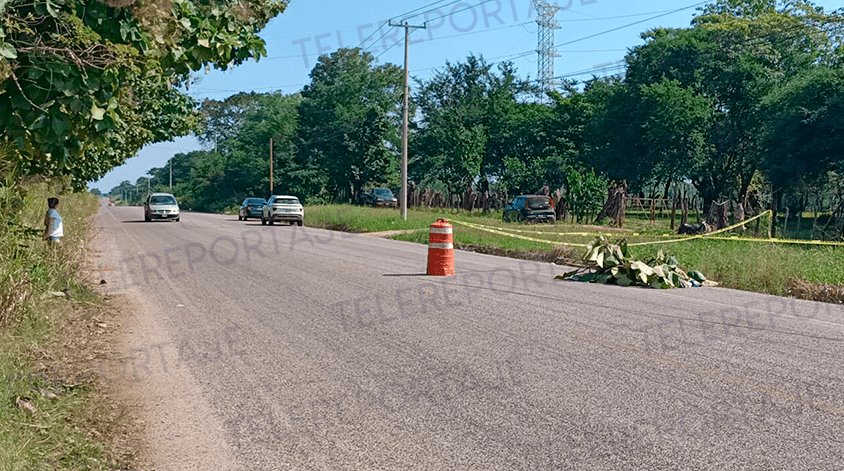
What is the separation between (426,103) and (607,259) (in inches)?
2501

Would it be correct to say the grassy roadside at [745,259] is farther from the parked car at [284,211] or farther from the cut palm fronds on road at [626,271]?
the parked car at [284,211]

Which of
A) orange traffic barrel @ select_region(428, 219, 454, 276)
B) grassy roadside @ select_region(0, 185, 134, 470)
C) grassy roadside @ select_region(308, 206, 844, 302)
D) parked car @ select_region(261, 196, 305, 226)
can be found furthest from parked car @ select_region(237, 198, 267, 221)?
grassy roadside @ select_region(0, 185, 134, 470)

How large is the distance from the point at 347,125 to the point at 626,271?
198 ft

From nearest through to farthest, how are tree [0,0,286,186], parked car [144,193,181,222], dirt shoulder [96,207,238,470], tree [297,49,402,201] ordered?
dirt shoulder [96,207,238,470], tree [0,0,286,186], parked car [144,193,181,222], tree [297,49,402,201]

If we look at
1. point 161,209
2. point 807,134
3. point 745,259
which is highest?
point 807,134

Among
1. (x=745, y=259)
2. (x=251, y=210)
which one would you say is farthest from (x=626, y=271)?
(x=251, y=210)

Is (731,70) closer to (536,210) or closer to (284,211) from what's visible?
(536,210)

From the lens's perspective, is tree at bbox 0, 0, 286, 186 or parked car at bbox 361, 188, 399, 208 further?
parked car at bbox 361, 188, 399, 208

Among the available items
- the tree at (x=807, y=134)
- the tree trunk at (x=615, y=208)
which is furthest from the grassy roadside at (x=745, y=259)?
the tree at (x=807, y=134)

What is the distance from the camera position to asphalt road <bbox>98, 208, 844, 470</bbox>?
17.1ft

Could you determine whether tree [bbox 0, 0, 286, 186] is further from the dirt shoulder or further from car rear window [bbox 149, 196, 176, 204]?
car rear window [bbox 149, 196, 176, 204]

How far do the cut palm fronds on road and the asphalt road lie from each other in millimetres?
892

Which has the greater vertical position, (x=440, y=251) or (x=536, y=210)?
(x=536, y=210)

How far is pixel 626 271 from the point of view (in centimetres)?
1445
